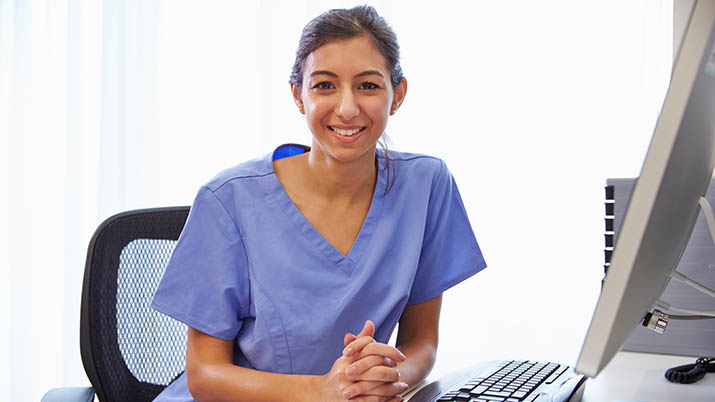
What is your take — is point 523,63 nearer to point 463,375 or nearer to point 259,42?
point 259,42

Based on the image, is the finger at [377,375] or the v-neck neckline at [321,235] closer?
the finger at [377,375]

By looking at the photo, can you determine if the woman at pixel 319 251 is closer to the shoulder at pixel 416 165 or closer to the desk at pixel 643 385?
the shoulder at pixel 416 165

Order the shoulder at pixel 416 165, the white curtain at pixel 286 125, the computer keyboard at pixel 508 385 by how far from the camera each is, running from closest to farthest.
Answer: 1. the computer keyboard at pixel 508 385
2. the shoulder at pixel 416 165
3. the white curtain at pixel 286 125

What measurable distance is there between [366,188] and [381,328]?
264 mm

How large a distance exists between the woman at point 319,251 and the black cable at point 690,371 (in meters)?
0.37

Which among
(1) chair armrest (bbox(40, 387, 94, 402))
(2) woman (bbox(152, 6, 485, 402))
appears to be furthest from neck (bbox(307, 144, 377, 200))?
(1) chair armrest (bbox(40, 387, 94, 402))

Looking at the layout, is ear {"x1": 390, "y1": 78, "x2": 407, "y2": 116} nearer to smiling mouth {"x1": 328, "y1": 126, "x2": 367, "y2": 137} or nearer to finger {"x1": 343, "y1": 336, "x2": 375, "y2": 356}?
smiling mouth {"x1": 328, "y1": 126, "x2": 367, "y2": 137}

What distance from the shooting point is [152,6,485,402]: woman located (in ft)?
3.49

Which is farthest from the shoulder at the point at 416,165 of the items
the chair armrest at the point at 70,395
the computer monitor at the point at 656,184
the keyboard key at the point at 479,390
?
the computer monitor at the point at 656,184

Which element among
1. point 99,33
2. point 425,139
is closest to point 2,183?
point 99,33

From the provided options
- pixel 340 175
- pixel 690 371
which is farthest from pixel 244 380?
pixel 690 371

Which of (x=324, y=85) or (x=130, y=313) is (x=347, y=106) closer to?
(x=324, y=85)

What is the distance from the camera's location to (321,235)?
1136mm

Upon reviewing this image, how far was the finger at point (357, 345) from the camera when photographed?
0.87 metres
